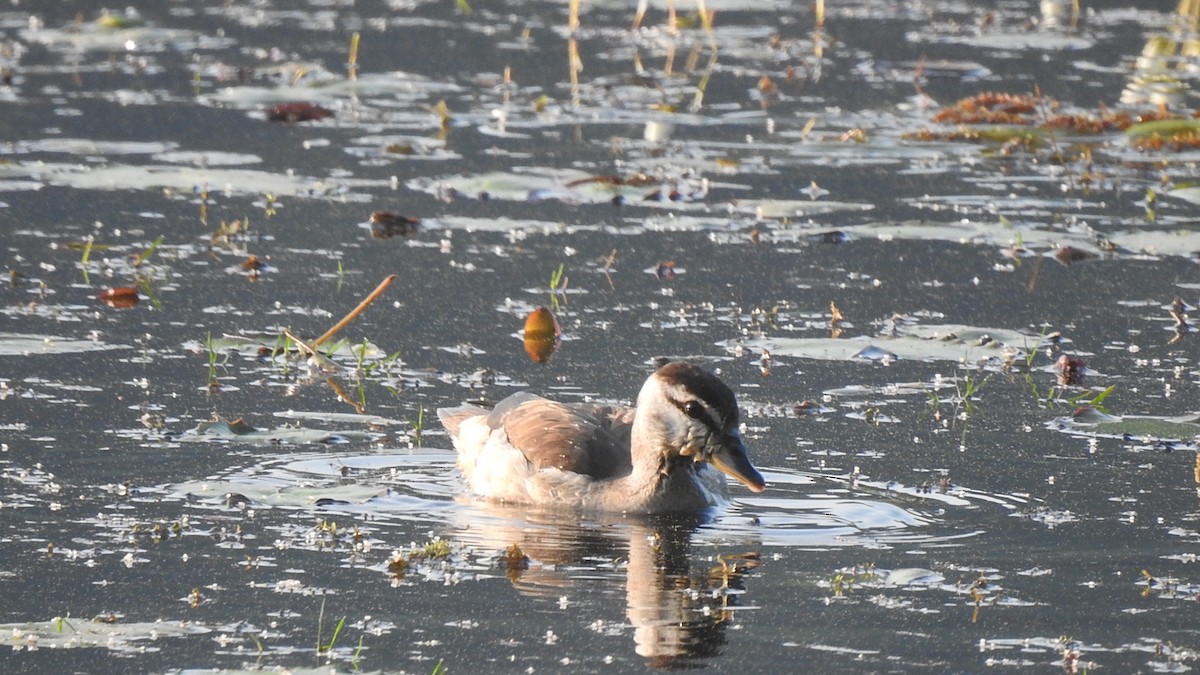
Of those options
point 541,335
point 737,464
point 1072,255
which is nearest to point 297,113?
point 541,335

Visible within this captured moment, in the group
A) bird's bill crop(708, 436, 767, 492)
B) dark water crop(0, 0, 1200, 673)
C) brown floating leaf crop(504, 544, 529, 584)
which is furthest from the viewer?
bird's bill crop(708, 436, 767, 492)

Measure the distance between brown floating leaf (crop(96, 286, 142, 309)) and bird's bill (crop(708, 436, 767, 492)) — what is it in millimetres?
3851

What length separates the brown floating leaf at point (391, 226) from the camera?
37.5ft

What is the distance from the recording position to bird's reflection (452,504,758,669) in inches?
227

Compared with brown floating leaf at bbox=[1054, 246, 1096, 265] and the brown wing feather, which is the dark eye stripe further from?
brown floating leaf at bbox=[1054, 246, 1096, 265]

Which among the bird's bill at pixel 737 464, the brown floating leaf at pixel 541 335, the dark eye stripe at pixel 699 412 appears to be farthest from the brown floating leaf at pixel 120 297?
the bird's bill at pixel 737 464

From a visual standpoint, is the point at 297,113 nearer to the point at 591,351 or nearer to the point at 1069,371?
the point at 591,351

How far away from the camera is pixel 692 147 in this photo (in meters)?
14.0

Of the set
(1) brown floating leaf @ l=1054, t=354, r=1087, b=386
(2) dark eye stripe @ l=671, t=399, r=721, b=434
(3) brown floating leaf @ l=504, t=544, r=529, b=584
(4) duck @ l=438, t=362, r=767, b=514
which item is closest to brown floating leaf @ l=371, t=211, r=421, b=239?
(4) duck @ l=438, t=362, r=767, b=514

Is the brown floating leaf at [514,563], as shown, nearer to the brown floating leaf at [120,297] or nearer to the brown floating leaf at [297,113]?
the brown floating leaf at [120,297]

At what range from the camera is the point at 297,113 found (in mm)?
14766

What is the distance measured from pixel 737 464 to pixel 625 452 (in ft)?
2.22

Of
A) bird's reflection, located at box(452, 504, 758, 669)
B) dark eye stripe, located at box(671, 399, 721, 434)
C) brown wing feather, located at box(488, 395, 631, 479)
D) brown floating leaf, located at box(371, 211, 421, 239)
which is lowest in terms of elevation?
bird's reflection, located at box(452, 504, 758, 669)

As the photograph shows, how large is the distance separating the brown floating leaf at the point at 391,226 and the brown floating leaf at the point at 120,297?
1.88 m
